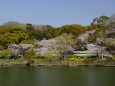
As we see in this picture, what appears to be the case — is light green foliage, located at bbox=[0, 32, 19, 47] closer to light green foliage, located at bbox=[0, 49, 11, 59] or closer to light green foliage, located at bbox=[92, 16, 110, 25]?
light green foliage, located at bbox=[0, 49, 11, 59]

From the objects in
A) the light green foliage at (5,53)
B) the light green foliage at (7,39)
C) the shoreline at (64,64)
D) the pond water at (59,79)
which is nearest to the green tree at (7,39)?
the light green foliage at (7,39)

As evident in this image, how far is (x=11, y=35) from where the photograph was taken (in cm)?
3772

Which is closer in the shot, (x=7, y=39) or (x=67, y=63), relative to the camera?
(x=67, y=63)

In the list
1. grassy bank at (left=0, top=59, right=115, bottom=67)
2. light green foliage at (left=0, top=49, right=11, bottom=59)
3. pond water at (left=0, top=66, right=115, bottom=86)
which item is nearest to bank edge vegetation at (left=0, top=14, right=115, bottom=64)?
light green foliage at (left=0, top=49, right=11, bottom=59)

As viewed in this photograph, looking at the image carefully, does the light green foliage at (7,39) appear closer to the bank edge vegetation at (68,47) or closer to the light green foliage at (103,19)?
the bank edge vegetation at (68,47)

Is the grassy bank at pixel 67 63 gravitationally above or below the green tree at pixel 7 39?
below

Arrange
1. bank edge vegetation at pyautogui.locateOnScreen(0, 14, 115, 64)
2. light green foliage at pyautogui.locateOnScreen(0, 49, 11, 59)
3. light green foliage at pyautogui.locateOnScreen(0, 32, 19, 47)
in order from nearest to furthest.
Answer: bank edge vegetation at pyautogui.locateOnScreen(0, 14, 115, 64) → light green foliage at pyautogui.locateOnScreen(0, 49, 11, 59) → light green foliage at pyautogui.locateOnScreen(0, 32, 19, 47)

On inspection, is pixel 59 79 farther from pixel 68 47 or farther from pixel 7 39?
pixel 7 39

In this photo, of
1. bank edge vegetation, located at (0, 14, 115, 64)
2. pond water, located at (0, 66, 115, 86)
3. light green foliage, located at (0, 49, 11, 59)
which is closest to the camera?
pond water, located at (0, 66, 115, 86)

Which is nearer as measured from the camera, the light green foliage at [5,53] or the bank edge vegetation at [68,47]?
the bank edge vegetation at [68,47]

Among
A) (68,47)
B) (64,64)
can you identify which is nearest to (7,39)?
(68,47)

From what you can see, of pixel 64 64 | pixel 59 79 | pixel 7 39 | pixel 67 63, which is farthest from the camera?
pixel 7 39

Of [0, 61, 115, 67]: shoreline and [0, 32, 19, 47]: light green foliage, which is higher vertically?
[0, 32, 19, 47]: light green foliage

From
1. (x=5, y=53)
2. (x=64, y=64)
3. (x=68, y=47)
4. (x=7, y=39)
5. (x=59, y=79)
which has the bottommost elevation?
(x=59, y=79)
